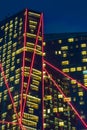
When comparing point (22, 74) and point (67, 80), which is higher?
point (67, 80)

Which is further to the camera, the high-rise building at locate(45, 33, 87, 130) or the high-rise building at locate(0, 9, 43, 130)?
the high-rise building at locate(45, 33, 87, 130)

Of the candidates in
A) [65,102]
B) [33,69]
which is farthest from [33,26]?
[65,102]

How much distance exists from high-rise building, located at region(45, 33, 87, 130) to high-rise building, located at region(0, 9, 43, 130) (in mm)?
9910

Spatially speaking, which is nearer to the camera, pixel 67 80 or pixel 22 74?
pixel 22 74

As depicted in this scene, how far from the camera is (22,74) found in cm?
13238

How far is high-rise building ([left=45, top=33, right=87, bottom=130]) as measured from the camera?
144750mm

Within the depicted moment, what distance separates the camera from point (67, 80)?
159250 millimetres

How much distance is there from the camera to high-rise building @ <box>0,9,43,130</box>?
5108 inches

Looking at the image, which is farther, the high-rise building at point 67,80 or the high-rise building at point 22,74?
the high-rise building at point 67,80

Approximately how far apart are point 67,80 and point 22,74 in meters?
31.4

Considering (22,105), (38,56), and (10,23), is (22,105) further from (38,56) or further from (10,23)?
(10,23)

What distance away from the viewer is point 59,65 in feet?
525

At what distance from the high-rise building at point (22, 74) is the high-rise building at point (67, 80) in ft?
32.5

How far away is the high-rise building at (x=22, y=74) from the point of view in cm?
12975
